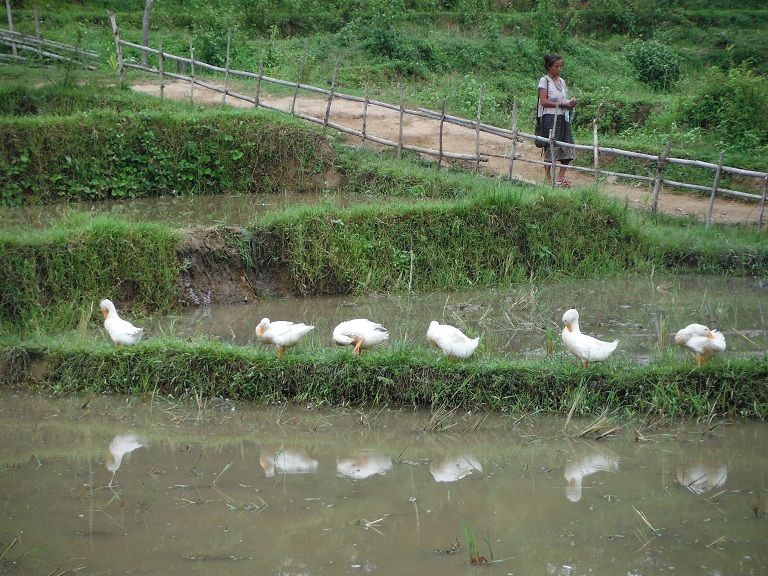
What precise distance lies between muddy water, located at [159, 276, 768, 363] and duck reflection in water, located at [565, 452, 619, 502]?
1418 millimetres

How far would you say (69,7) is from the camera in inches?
831

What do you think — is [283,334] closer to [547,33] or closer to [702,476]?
[702,476]

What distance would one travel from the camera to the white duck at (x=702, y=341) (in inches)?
233

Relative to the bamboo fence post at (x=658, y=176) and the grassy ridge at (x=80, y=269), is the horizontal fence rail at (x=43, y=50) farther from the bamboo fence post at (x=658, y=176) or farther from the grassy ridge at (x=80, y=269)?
the bamboo fence post at (x=658, y=176)

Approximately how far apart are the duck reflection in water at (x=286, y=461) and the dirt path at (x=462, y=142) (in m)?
7.17

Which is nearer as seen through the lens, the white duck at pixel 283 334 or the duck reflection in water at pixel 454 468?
the duck reflection in water at pixel 454 468

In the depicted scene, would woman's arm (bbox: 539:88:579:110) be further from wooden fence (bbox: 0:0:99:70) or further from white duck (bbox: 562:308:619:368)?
wooden fence (bbox: 0:0:99:70)

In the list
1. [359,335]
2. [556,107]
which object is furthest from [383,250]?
[556,107]

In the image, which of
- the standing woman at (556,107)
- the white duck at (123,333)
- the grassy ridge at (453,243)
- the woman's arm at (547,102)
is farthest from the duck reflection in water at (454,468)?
the woman's arm at (547,102)

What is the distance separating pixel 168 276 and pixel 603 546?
18.1ft

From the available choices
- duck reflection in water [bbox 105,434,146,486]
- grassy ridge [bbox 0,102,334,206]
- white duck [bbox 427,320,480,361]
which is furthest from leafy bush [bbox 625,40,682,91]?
duck reflection in water [bbox 105,434,146,486]

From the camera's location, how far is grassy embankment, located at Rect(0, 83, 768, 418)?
6043mm

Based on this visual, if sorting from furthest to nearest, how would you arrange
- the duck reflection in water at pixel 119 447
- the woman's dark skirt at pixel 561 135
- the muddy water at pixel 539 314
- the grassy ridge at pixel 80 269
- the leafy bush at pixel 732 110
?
the leafy bush at pixel 732 110 < the woman's dark skirt at pixel 561 135 < the grassy ridge at pixel 80 269 < the muddy water at pixel 539 314 < the duck reflection in water at pixel 119 447

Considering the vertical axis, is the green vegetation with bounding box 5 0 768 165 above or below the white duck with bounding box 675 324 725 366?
above
